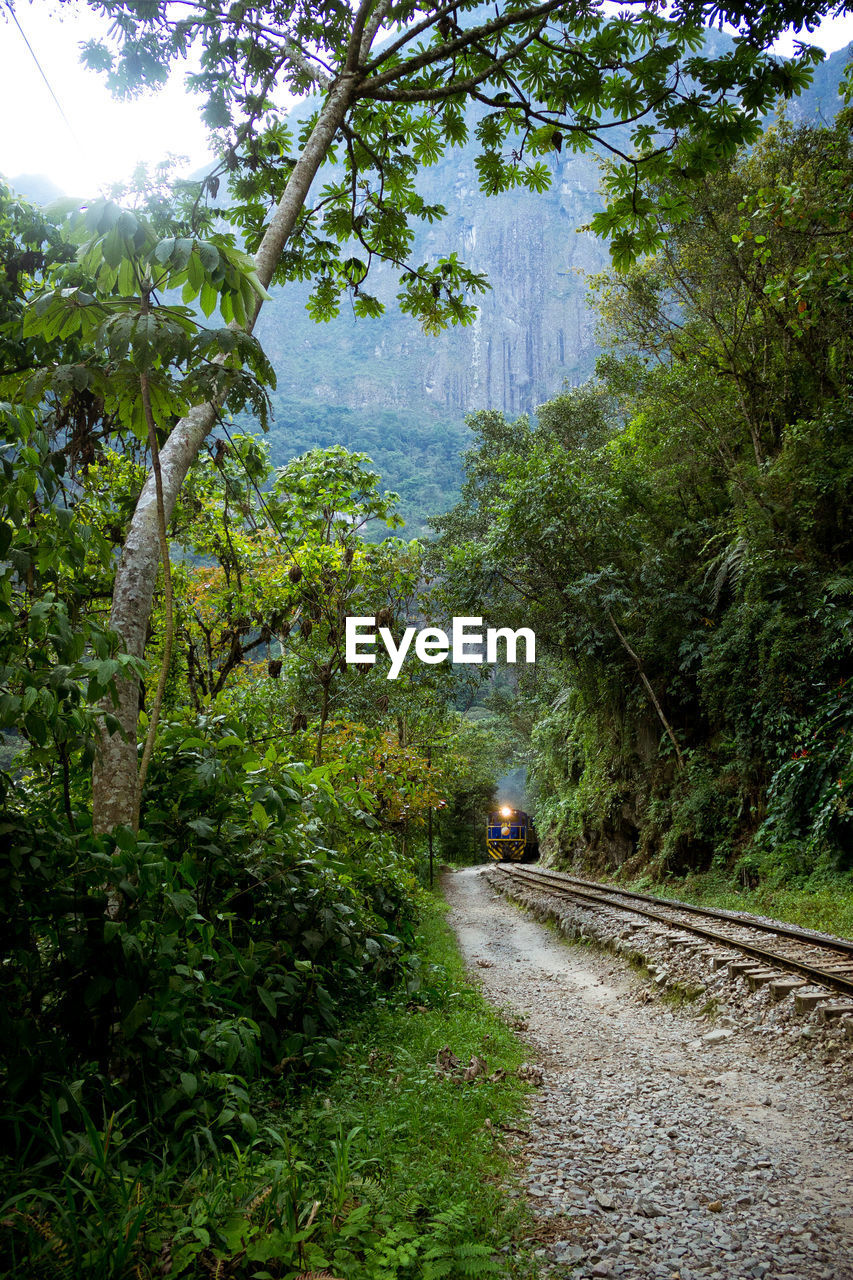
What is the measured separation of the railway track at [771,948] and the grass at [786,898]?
670mm

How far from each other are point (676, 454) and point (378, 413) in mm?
93698

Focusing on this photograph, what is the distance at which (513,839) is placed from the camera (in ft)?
85.9

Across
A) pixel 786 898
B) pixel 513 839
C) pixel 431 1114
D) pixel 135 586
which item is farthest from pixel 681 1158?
pixel 513 839

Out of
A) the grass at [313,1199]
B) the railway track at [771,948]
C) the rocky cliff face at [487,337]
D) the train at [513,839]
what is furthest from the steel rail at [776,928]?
the rocky cliff face at [487,337]

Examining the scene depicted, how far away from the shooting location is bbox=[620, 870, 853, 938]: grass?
7486mm

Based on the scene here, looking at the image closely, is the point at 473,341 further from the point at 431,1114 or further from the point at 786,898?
the point at 431,1114

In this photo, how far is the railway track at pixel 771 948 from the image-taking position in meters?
5.11

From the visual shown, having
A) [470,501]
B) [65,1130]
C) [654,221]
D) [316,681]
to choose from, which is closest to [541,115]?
[654,221]

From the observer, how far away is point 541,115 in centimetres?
412

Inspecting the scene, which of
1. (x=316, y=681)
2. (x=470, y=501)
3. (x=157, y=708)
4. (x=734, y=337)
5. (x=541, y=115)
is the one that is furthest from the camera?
(x=470, y=501)

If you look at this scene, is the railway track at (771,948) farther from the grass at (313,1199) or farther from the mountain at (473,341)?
the mountain at (473,341)

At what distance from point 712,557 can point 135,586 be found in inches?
543

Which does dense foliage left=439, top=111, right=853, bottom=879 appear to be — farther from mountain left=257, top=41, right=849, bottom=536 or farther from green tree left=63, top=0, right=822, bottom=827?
mountain left=257, top=41, right=849, bottom=536

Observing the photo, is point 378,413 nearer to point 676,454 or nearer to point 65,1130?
point 676,454
